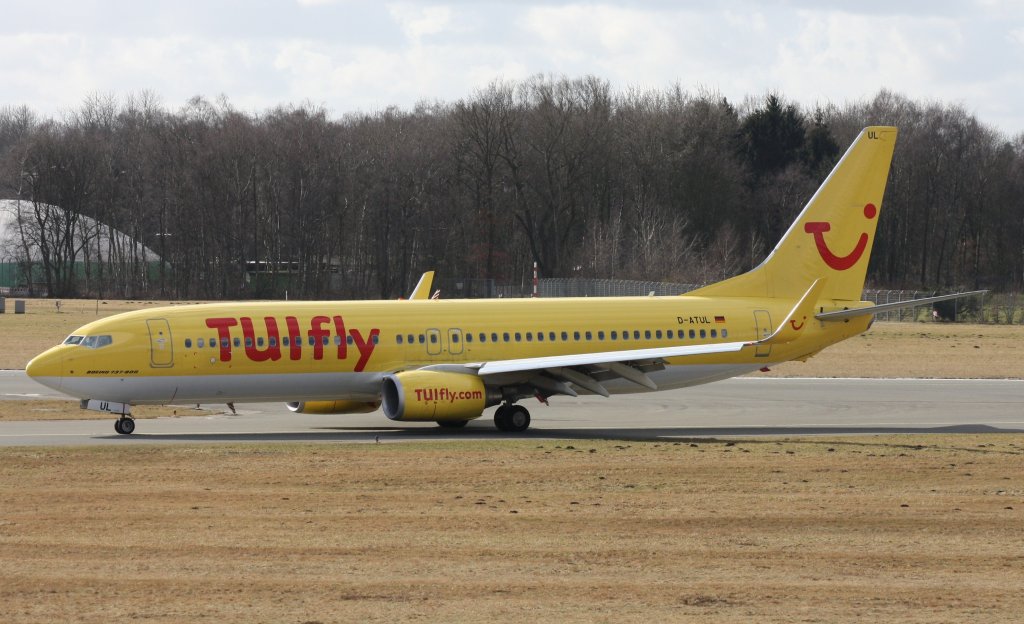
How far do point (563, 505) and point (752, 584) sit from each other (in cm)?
577

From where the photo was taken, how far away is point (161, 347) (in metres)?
32.7

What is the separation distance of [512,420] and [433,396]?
92.2 inches

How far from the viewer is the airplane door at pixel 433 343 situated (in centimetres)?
3459

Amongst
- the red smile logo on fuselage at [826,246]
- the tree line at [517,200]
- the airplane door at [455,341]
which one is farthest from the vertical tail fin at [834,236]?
the tree line at [517,200]

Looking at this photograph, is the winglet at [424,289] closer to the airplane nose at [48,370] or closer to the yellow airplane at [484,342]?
the yellow airplane at [484,342]

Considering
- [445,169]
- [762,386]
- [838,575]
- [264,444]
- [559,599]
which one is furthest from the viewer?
[445,169]

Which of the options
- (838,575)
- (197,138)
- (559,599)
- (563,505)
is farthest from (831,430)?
(197,138)

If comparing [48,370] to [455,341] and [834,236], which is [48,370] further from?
[834,236]

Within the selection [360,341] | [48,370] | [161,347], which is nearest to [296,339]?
[360,341]

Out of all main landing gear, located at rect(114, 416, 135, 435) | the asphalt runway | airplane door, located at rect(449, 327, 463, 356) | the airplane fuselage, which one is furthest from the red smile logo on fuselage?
main landing gear, located at rect(114, 416, 135, 435)

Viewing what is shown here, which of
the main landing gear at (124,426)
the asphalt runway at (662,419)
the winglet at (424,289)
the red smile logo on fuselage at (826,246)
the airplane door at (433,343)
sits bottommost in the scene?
the asphalt runway at (662,419)

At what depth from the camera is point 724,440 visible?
3152cm

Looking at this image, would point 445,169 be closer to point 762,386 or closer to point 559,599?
point 762,386

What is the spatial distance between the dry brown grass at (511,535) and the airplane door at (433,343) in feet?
20.7
